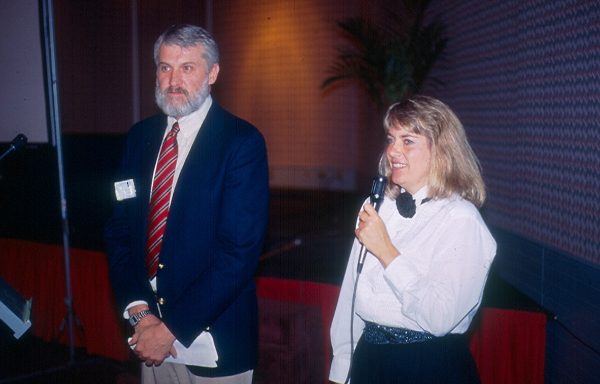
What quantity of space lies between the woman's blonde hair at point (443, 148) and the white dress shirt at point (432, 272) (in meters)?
0.05

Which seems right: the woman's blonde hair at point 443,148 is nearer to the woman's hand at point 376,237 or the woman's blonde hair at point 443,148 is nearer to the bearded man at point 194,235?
the woman's hand at point 376,237

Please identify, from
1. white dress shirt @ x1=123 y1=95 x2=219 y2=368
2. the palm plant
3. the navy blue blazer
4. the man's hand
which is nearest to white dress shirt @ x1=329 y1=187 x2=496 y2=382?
the navy blue blazer

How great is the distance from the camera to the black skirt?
4.99ft

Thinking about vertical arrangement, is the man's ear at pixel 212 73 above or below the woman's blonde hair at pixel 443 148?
above

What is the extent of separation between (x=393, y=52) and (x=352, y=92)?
427 centimetres

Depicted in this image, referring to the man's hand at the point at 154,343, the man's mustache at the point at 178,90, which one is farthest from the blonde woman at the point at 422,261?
the man's mustache at the point at 178,90

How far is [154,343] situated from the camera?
1642 millimetres

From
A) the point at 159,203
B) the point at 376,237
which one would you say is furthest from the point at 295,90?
the point at 376,237

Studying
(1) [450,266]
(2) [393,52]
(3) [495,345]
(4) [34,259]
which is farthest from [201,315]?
(2) [393,52]

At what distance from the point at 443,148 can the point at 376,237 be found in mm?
385

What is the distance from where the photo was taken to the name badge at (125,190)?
187 centimetres

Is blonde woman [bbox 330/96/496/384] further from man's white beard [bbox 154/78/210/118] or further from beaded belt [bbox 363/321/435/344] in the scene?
man's white beard [bbox 154/78/210/118]

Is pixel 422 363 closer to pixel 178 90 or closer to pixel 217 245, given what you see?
pixel 217 245

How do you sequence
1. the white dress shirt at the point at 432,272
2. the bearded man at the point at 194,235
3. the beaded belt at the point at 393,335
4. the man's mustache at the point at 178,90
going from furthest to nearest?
the man's mustache at the point at 178,90 → the bearded man at the point at 194,235 → the beaded belt at the point at 393,335 → the white dress shirt at the point at 432,272
